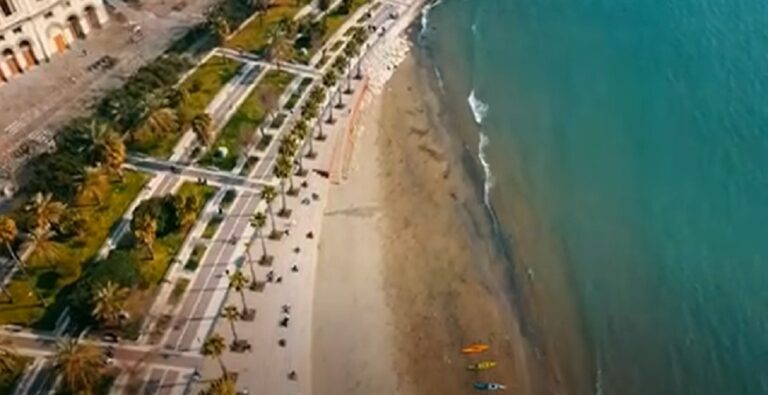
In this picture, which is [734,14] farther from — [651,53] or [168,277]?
[168,277]

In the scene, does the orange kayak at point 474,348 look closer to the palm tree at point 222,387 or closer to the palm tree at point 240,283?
the palm tree at point 240,283

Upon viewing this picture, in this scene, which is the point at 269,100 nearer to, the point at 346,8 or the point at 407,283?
the point at 346,8

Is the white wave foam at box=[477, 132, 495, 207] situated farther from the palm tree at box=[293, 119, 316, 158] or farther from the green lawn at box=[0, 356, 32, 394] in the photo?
the green lawn at box=[0, 356, 32, 394]

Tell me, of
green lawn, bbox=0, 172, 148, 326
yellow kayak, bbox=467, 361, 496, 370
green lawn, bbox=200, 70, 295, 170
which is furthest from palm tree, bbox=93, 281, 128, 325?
yellow kayak, bbox=467, 361, 496, 370

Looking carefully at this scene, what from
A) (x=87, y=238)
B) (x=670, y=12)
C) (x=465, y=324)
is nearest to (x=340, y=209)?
(x=465, y=324)

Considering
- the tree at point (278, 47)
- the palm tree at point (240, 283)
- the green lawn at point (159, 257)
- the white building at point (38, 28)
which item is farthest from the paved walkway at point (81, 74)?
the palm tree at point (240, 283)

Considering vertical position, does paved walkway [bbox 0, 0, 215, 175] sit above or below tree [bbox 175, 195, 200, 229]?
above

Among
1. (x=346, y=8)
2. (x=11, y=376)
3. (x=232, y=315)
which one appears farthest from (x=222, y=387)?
(x=346, y=8)
